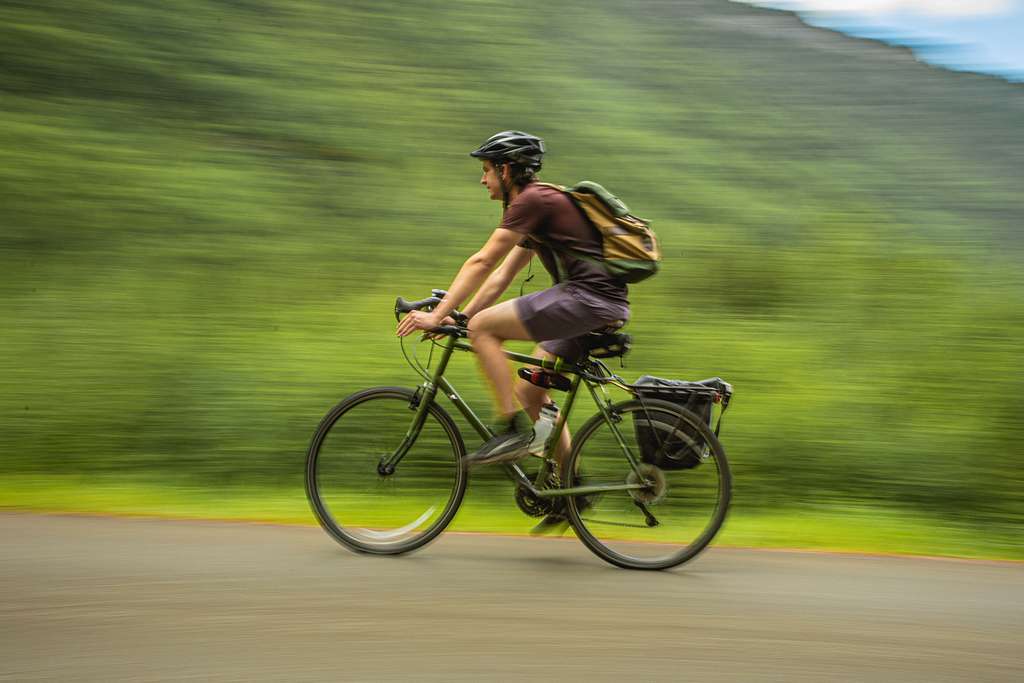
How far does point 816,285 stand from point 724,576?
4.72m

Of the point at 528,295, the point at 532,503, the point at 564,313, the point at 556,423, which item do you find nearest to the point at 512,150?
the point at 528,295

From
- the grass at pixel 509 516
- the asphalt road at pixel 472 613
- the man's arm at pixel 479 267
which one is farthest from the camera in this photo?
the grass at pixel 509 516

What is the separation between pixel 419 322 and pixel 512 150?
36.5 inches

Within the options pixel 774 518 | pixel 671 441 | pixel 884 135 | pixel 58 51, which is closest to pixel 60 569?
pixel 671 441

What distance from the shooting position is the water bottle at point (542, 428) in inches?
201

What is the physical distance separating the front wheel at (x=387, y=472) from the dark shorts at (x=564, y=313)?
69cm

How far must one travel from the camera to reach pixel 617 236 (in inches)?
192

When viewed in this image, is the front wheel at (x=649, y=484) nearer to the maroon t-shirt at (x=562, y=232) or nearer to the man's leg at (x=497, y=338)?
the man's leg at (x=497, y=338)

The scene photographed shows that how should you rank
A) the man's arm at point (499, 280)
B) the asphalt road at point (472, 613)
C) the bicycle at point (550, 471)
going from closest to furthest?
the asphalt road at point (472, 613), the bicycle at point (550, 471), the man's arm at point (499, 280)

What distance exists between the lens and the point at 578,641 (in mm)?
3959

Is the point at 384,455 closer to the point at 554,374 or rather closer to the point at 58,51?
the point at 554,374

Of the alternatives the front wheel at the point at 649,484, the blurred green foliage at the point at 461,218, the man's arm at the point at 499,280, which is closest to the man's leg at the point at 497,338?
the man's arm at the point at 499,280

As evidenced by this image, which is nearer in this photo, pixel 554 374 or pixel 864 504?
pixel 554 374

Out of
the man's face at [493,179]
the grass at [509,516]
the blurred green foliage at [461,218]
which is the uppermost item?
the man's face at [493,179]
